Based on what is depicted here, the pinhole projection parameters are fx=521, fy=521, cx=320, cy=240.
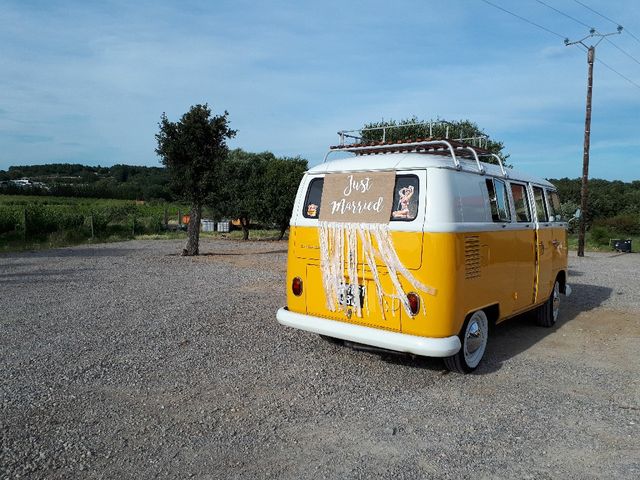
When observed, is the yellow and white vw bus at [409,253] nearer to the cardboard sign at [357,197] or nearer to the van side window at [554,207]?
the cardboard sign at [357,197]

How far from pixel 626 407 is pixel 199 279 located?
9073 millimetres

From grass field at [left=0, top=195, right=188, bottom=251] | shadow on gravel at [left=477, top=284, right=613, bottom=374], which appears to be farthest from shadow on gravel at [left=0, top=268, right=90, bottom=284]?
shadow on gravel at [left=477, top=284, right=613, bottom=374]

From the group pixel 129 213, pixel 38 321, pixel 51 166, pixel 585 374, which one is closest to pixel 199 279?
pixel 38 321

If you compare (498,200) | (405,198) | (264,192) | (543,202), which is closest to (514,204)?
(498,200)

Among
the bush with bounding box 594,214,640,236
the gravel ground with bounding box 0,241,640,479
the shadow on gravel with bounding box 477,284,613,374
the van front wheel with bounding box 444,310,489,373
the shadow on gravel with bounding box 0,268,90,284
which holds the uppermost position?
the bush with bounding box 594,214,640,236

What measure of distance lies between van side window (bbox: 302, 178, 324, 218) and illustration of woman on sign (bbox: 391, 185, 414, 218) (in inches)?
41.6

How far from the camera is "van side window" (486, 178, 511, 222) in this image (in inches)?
238

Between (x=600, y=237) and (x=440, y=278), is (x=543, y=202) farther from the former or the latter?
(x=600, y=237)

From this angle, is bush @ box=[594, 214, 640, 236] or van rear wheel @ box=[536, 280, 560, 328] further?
bush @ box=[594, 214, 640, 236]

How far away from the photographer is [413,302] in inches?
203

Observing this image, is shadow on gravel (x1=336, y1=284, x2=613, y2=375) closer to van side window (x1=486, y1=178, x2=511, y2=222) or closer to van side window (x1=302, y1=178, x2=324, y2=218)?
van side window (x1=302, y1=178, x2=324, y2=218)

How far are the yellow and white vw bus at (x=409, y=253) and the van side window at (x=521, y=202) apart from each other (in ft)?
0.18

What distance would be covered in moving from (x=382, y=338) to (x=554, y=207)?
176 inches

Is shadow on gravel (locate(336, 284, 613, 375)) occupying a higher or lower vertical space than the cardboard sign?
lower
